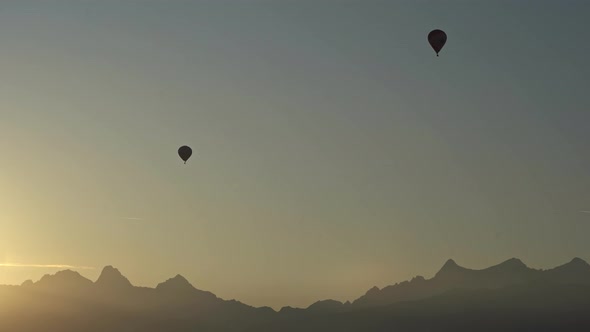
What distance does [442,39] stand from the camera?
112 metres

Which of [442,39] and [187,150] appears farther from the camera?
[187,150]

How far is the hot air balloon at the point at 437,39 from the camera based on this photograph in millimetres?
110900

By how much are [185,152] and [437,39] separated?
38586 millimetres

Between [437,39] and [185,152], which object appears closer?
[437,39]

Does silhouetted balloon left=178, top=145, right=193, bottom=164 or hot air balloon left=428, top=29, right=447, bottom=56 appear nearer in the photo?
hot air balloon left=428, top=29, right=447, bottom=56

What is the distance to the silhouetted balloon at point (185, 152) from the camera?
128750 mm

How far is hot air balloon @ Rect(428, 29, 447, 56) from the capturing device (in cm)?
11090

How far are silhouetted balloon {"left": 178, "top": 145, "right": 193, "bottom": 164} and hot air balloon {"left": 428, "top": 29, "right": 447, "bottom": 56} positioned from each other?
1465 inches

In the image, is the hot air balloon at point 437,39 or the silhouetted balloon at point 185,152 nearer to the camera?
the hot air balloon at point 437,39

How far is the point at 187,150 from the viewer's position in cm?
13062

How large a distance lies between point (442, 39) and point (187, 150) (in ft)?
128

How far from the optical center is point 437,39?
367ft

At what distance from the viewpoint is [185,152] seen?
130m

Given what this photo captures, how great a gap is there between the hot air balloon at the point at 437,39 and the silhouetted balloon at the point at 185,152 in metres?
37.2
